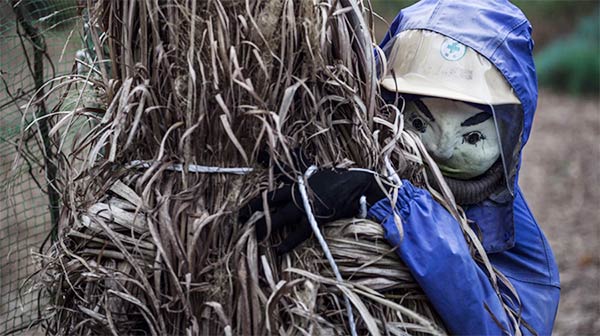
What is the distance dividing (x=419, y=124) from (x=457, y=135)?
0.12 metres

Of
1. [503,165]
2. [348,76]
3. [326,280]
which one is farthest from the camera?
[503,165]

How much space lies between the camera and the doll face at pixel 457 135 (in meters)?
2.27

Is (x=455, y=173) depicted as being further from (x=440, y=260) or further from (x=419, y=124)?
(x=440, y=260)

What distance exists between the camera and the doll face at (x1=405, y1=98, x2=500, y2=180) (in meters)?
2.27

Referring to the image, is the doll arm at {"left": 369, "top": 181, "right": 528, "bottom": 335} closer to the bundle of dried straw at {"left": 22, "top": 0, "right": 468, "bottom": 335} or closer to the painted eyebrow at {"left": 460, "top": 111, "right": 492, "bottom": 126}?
the bundle of dried straw at {"left": 22, "top": 0, "right": 468, "bottom": 335}

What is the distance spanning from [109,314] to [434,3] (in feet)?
4.41

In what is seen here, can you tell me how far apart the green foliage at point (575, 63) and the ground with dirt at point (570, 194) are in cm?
32

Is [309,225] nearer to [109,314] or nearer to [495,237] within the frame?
[109,314]

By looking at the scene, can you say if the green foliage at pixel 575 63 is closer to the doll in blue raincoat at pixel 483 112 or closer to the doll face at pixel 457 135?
the doll in blue raincoat at pixel 483 112

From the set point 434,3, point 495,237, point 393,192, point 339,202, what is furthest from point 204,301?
point 434,3

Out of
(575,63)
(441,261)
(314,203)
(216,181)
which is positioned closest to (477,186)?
(441,261)

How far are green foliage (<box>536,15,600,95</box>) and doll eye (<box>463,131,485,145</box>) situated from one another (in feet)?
27.7

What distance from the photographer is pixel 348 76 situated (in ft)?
6.01

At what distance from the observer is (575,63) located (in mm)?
10258
